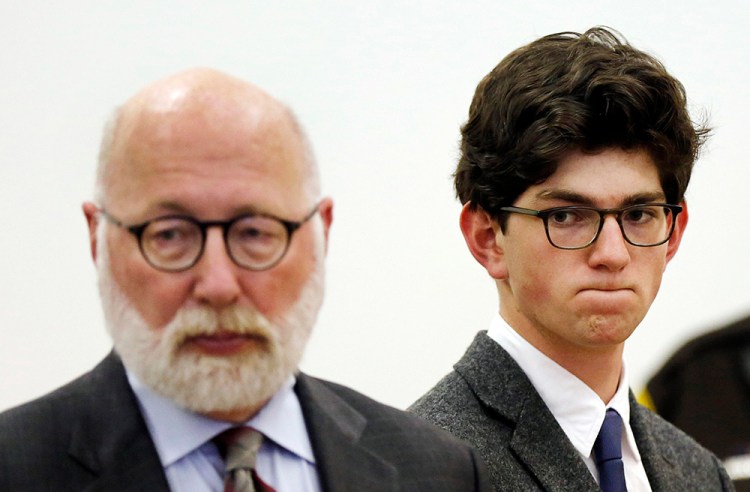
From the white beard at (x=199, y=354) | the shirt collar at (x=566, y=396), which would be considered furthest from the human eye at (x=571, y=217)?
the white beard at (x=199, y=354)

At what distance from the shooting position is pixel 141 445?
5.91ft

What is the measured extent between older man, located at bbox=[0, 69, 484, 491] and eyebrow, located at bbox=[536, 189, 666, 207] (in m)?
0.58

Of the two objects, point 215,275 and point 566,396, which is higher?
point 215,275

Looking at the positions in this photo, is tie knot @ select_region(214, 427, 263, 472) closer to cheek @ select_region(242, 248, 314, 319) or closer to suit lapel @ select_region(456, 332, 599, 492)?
cheek @ select_region(242, 248, 314, 319)

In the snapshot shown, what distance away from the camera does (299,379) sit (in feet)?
6.71

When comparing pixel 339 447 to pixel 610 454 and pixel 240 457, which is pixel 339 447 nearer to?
pixel 240 457

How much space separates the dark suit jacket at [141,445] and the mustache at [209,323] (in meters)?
0.15

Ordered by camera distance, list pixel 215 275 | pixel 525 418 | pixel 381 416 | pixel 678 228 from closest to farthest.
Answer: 1. pixel 215 275
2. pixel 381 416
3. pixel 525 418
4. pixel 678 228

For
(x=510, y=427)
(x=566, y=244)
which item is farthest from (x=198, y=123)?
(x=510, y=427)

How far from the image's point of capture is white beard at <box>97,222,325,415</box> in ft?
5.82

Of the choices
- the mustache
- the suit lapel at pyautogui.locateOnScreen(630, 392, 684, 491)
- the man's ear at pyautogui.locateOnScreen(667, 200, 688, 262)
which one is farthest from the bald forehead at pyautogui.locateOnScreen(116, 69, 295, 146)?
the suit lapel at pyautogui.locateOnScreen(630, 392, 684, 491)

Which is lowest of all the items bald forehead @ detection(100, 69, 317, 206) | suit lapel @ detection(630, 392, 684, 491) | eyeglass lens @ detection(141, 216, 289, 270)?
suit lapel @ detection(630, 392, 684, 491)

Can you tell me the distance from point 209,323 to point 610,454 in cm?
97

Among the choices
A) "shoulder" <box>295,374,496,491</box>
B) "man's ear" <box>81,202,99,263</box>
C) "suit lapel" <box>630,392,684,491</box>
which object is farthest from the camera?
"suit lapel" <box>630,392,684,491</box>
